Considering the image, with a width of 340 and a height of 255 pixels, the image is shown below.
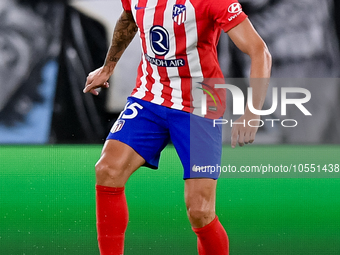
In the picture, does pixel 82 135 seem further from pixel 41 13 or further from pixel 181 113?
pixel 181 113

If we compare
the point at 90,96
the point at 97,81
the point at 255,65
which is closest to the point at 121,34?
the point at 97,81

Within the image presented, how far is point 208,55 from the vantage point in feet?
6.30

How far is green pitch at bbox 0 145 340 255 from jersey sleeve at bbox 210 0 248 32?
1.01 metres

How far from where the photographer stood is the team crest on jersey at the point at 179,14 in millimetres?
1840

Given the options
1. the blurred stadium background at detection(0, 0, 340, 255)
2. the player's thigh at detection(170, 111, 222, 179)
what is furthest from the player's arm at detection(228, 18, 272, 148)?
the blurred stadium background at detection(0, 0, 340, 255)

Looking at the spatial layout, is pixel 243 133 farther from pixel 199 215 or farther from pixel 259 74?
pixel 199 215

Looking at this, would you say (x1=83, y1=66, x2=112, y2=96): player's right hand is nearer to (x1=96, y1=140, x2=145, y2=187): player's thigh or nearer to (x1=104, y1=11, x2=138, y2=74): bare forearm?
(x1=104, y1=11, x2=138, y2=74): bare forearm

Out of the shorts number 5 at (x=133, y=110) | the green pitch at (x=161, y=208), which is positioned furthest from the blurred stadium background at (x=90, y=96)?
the shorts number 5 at (x=133, y=110)

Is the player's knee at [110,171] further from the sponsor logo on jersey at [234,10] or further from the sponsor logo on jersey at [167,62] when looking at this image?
the sponsor logo on jersey at [234,10]

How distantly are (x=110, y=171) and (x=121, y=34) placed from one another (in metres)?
0.69

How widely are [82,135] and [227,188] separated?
6.16ft

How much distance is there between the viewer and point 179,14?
1849 mm

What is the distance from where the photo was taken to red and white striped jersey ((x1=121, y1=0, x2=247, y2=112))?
1.84 metres

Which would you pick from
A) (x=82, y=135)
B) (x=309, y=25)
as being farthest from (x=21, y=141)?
(x=309, y=25)
